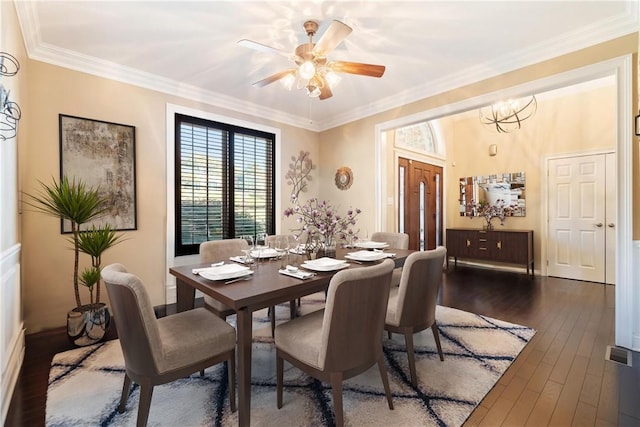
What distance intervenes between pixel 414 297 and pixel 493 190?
465 cm

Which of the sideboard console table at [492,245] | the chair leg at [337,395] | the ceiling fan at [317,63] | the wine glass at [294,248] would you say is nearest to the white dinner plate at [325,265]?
the wine glass at [294,248]

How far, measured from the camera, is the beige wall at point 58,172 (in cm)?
257

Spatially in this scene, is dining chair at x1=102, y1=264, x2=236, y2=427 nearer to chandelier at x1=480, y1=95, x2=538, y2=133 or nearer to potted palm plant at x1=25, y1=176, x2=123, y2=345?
potted palm plant at x1=25, y1=176, x2=123, y2=345

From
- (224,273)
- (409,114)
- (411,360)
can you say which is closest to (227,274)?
(224,273)

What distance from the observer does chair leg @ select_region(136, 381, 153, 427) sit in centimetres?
133

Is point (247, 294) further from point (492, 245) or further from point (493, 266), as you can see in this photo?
point (493, 266)

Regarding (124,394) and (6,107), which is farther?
(6,107)

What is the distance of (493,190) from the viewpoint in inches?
214

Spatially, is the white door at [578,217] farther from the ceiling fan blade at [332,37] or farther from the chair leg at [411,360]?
the ceiling fan blade at [332,37]

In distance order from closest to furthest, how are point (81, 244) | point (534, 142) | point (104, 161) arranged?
point (81, 244) < point (104, 161) < point (534, 142)

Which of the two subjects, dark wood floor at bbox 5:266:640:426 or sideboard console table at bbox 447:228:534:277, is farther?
sideboard console table at bbox 447:228:534:277

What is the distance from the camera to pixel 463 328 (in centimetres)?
271

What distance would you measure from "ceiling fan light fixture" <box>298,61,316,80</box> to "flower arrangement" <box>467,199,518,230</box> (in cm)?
470

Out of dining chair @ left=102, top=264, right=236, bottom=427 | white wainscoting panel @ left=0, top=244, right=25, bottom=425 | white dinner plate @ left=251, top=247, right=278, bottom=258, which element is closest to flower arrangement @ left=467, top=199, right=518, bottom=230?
white dinner plate @ left=251, top=247, right=278, bottom=258
